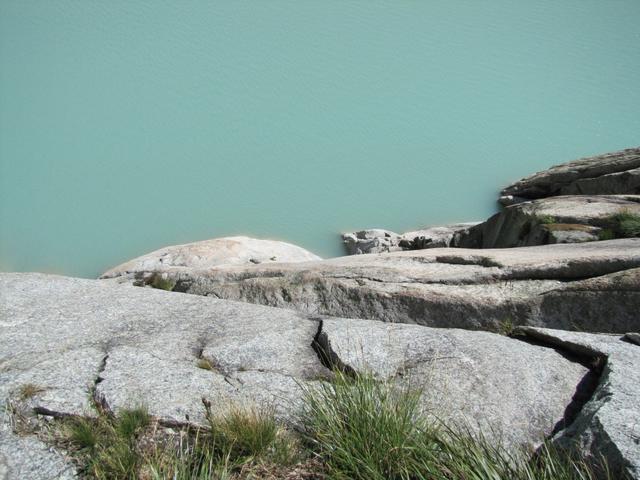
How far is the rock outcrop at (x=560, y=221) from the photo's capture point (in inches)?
480

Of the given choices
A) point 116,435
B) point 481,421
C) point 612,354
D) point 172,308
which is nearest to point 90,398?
point 116,435

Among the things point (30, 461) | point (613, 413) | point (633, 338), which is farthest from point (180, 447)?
point (633, 338)

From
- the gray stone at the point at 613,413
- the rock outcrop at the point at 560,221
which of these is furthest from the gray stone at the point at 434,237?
the gray stone at the point at 613,413

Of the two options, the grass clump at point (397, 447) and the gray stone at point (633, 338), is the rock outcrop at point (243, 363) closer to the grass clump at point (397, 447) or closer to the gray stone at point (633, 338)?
the grass clump at point (397, 447)

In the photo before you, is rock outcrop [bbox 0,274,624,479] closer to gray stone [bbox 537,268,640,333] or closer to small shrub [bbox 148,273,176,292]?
gray stone [bbox 537,268,640,333]

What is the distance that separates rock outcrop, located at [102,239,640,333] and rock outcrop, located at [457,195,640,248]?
2.20 m

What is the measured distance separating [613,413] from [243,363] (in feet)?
12.0

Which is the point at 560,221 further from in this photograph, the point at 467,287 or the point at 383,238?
the point at 383,238

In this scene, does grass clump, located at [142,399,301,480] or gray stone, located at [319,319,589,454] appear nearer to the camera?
grass clump, located at [142,399,301,480]

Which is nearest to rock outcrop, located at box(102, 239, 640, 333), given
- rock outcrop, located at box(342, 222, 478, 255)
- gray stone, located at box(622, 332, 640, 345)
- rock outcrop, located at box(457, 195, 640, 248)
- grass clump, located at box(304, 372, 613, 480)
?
gray stone, located at box(622, 332, 640, 345)

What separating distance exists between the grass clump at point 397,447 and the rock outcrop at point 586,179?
52.7 ft

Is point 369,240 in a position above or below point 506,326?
below

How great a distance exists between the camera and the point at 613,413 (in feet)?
15.3

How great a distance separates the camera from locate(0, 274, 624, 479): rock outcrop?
5172 millimetres
